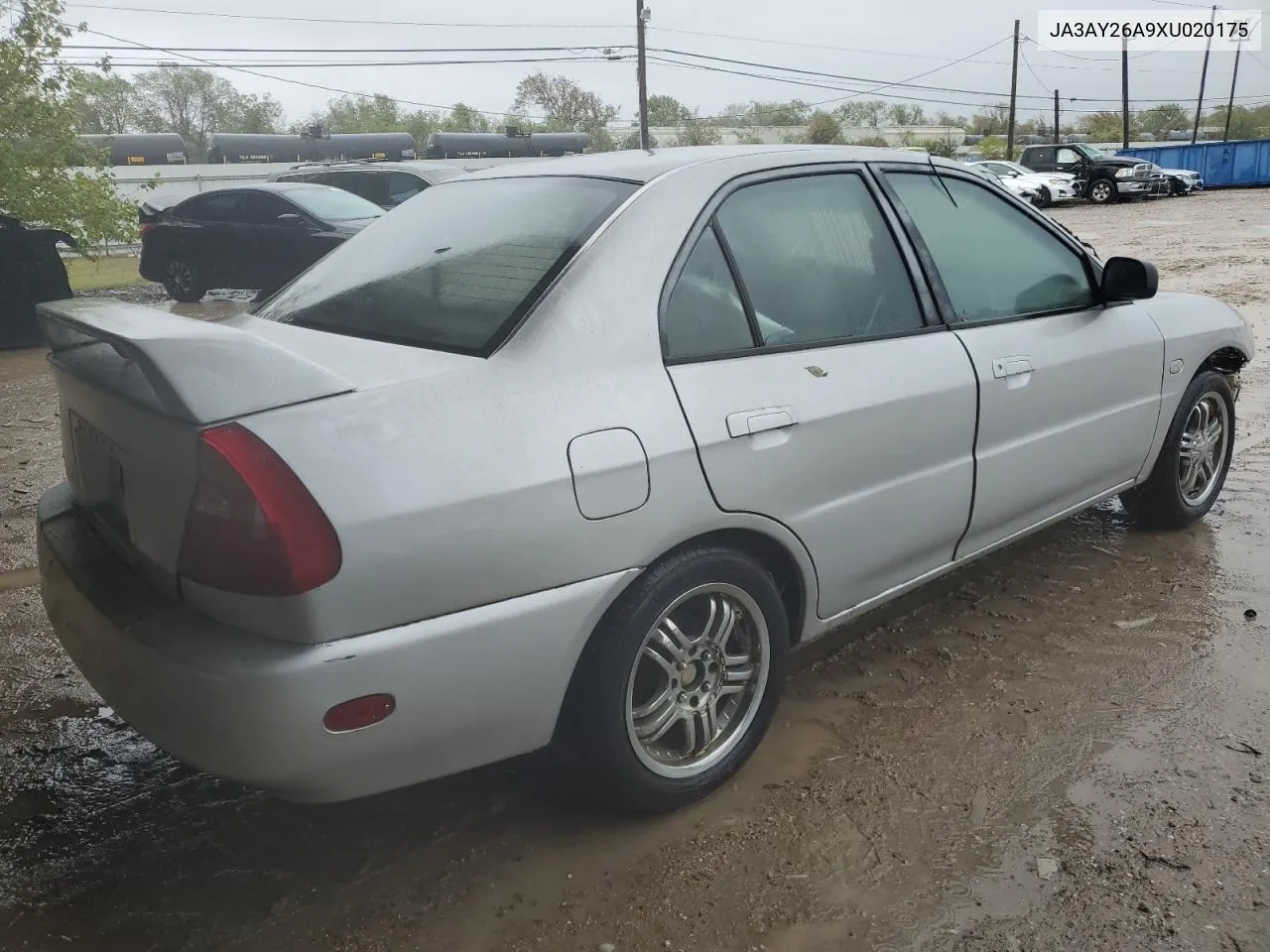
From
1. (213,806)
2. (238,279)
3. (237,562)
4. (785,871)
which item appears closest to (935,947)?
(785,871)

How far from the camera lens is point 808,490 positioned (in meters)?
2.61

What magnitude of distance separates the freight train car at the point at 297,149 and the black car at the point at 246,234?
15132mm

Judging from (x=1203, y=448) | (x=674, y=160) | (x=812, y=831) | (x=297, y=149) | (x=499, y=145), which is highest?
(x=297, y=149)

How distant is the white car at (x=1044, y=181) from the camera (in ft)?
90.7

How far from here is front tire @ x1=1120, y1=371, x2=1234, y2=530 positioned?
4.15 m

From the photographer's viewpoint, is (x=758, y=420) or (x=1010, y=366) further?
(x=1010, y=366)

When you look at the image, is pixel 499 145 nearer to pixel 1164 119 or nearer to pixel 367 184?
pixel 367 184

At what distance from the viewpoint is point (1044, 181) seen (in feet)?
91.6

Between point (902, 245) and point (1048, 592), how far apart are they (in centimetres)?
156

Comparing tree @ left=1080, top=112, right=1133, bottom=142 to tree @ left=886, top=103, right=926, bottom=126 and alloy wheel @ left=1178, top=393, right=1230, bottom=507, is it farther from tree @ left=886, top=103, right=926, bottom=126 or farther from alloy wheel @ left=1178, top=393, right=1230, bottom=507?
alloy wheel @ left=1178, top=393, right=1230, bottom=507

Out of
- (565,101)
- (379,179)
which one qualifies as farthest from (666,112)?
(379,179)

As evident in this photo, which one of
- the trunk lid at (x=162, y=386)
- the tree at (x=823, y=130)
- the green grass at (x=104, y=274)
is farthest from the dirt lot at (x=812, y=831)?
the tree at (x=823, y=130)

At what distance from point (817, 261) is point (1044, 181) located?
28.2 m

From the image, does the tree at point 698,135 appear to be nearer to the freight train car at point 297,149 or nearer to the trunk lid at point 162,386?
the freight train car at point 297,149
